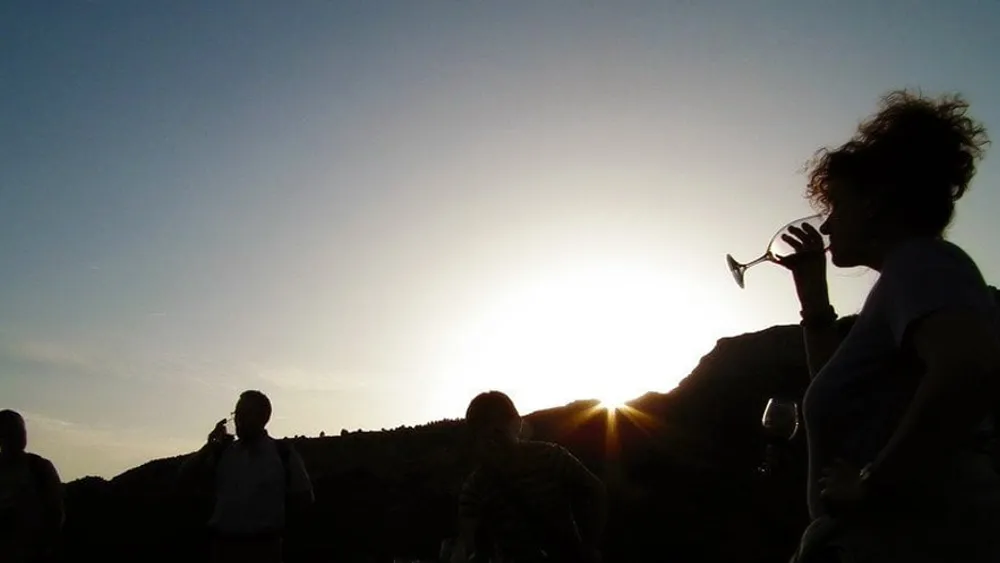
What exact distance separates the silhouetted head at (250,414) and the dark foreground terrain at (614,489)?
12949mm

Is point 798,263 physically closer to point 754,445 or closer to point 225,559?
point 225,559

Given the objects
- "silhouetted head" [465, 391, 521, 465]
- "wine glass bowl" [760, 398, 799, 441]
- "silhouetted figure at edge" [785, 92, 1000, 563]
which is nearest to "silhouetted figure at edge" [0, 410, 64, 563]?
"silhouetted head" [465, 391, 521, 465]

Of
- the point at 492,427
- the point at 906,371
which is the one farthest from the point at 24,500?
the point at 906,371

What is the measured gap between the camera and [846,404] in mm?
2371

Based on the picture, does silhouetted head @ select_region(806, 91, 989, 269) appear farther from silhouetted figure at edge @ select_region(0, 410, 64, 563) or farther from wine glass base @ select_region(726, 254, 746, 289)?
silhouetted figure at edge @ select_region(0, 410, 64, 563)

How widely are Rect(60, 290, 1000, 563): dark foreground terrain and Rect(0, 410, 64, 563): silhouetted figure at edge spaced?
13.9 m

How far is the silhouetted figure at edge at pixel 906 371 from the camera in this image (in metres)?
2.06

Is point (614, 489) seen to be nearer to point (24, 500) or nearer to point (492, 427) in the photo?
point (24, 500)

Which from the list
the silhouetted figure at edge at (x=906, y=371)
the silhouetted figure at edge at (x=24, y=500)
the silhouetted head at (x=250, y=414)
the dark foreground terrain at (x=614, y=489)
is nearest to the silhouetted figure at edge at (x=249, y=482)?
the silhouetted head at (x=250, y=414)

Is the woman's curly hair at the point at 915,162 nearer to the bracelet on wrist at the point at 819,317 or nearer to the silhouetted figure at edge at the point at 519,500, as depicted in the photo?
the bracelet on wrist at the point at 819,317

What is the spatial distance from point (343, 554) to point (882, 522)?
2363cm

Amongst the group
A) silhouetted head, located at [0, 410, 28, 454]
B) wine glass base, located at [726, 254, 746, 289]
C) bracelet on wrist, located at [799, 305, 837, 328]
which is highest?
silhouetted head, located at [0, 410, 28, 454]

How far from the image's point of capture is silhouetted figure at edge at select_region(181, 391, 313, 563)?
748 cm

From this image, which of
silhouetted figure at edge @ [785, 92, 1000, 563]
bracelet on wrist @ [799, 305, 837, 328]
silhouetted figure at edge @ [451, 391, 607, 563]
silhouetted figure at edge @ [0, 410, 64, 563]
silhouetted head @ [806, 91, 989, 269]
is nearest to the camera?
silhouetted figure at edge @ [785, 92, 1000, 563]
